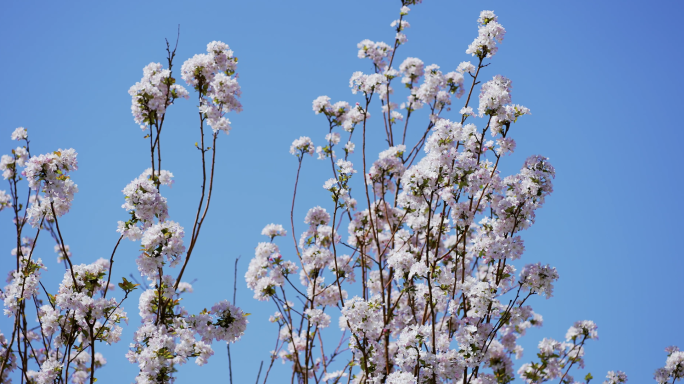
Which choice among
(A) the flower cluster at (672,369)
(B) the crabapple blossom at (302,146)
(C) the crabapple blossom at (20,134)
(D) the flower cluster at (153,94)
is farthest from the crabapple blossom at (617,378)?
(C) the crabapple blossom at (20,134)

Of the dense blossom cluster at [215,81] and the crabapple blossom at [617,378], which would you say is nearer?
the dense blossom cluster at [215,81]

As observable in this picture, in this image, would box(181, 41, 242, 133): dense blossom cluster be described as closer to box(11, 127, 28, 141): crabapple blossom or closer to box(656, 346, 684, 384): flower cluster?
box(11, 127, 28, 141): crabapple blossom

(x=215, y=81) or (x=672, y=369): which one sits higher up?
(x=215, y=81)

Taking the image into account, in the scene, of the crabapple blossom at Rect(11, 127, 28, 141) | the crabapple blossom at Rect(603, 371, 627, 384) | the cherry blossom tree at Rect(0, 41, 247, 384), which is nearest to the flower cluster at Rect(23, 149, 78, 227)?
the cherry blossom tree at Rect(0, 41, 247, 384)

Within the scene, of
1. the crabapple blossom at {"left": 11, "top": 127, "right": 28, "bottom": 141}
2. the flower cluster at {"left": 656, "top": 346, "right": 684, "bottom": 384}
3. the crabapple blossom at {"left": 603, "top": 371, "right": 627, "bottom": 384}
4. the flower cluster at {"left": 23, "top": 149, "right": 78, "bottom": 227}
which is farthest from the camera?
the crabapple blossom at {"left": 603, "top": 371, "right": 627, "bottom": 384}

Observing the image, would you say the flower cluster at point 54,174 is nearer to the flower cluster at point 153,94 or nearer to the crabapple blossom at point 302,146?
Answer: the flower cluster at point 153,94

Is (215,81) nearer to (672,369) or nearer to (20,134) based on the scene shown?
(20,134)

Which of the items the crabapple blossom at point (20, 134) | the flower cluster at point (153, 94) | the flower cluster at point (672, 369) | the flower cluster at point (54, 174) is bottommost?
the flower cluster at point (672, 369)

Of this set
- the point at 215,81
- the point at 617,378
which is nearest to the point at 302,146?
the point at 215,81

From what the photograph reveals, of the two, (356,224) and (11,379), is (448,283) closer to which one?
(356,224)

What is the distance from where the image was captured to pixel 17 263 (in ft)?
18.0

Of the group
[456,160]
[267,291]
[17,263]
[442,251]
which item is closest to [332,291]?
[267,291]

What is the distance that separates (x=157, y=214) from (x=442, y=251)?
12.8ft

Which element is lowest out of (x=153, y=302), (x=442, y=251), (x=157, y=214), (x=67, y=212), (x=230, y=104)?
(x=153, y=302)
